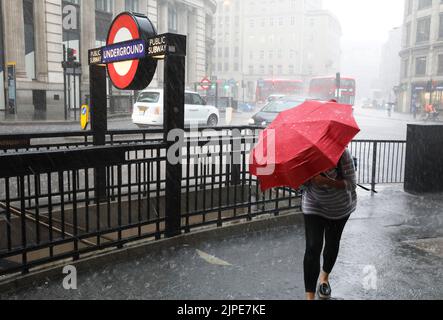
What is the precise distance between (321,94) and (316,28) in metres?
83.0

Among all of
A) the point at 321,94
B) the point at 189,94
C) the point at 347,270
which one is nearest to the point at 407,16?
the point at 321,94

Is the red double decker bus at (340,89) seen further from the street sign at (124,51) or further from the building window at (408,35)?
the street sign at (124,51)

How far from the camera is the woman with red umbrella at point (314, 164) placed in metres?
3.12

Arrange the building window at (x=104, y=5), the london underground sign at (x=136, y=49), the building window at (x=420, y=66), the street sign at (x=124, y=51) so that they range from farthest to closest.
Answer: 1. the building window at (x=420, y=66)
2. the building window at (x=104, y=5)
3. the street sign at (x=124, y=51)
4. the london underground sign at (x=136, y=49)

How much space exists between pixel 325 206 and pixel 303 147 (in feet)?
2.30

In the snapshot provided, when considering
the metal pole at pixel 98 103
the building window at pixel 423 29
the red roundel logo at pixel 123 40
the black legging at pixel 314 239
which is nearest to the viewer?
the black legging at pixel 314 239

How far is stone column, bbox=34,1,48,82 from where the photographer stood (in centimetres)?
2969

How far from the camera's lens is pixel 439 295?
13.7 feet

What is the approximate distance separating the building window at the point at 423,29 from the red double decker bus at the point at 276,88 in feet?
54.5

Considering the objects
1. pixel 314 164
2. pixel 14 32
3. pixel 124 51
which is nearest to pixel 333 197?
pixel 314 164

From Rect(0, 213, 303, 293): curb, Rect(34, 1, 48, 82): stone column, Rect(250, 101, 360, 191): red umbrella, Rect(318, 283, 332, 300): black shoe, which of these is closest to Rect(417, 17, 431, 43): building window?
Rect(34, 1, 48, 82): stone column

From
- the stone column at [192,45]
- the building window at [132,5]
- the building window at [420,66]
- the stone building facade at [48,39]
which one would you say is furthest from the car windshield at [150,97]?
the building window at [420,66]

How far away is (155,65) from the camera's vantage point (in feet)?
17.5

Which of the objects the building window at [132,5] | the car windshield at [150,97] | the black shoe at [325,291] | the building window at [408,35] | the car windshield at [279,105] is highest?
the building window at [408,35]
